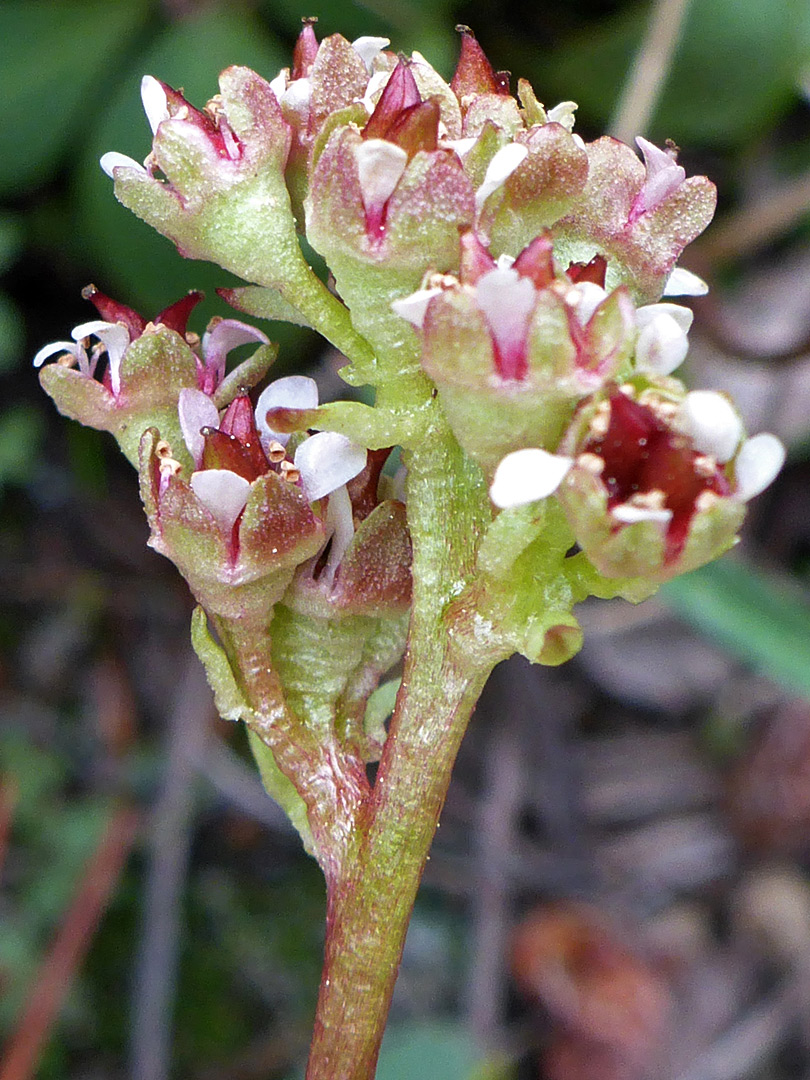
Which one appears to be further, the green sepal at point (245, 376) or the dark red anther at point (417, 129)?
the green sepal at point (245, 376)

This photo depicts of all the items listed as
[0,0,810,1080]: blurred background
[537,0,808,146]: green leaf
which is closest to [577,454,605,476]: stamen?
[0,0,810,1080]: blurred background

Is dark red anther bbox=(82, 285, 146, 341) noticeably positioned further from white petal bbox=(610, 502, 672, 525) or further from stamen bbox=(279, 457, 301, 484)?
white petal bbox=(610, 502, 672, 525)

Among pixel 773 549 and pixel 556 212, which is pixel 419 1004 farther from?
pixel 556 212

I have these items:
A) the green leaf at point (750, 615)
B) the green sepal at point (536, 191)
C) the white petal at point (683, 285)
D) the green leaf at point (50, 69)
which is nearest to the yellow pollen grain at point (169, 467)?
the green sepal at point (536, 191)

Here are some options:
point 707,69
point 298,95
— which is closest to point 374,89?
point 298,95

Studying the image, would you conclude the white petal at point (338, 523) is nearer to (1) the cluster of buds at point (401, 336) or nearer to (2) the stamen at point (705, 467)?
(1) the cluster of buds at point (401, 336)

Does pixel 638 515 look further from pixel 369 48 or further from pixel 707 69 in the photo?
pixel 707 69

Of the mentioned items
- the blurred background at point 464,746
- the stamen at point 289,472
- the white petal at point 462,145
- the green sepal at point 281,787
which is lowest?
the blurred background at point 464,746
